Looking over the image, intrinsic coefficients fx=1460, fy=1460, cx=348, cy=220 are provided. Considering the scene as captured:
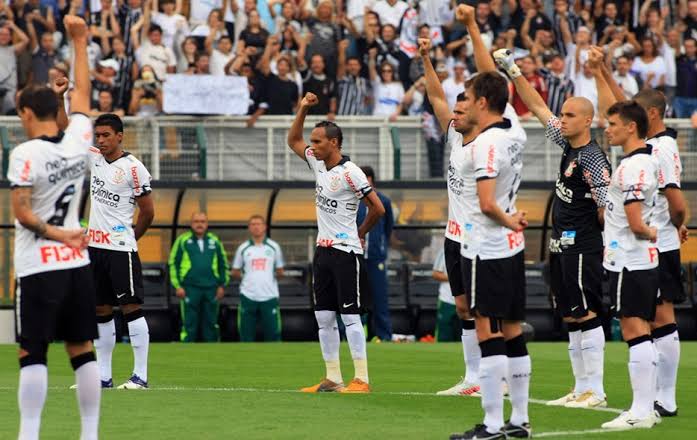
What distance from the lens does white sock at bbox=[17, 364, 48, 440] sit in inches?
335

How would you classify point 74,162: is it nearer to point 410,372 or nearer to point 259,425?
point 259,425

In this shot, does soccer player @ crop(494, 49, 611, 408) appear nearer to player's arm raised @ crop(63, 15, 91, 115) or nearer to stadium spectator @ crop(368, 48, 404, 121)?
player's arm raised @ crop(63, 15, 91, 115)

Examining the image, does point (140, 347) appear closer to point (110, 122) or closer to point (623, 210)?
point (110, 122)

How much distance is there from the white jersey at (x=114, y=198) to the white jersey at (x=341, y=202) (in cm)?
164

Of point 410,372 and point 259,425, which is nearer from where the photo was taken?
point 259,425

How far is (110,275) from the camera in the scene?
42.4ft

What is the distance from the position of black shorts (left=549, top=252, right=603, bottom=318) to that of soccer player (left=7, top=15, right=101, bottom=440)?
4.53 meters

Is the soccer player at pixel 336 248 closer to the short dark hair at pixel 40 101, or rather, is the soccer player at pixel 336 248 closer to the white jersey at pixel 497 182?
the white jersey at pixel 497 182

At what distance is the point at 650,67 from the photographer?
2642 centimetres

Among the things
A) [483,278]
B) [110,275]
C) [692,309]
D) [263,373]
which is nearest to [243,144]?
[692,309]

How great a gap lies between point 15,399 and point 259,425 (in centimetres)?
281

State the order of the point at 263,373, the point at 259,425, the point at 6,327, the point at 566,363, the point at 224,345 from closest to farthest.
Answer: the point at 259,425 → the point at 263,373 → the point at 566,363 → the point at 224,345 → the point at 6,327

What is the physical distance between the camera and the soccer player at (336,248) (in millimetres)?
12766

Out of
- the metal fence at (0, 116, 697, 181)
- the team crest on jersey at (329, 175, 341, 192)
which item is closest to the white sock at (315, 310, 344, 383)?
the team crest on jersey at (329, 175, 341, 192)
